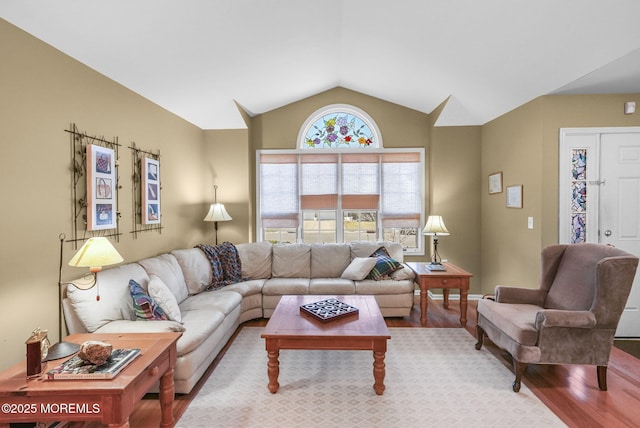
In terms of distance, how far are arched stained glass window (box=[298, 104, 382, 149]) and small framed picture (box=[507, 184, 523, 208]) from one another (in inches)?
83.4

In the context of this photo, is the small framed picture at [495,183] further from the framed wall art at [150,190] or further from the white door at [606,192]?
the framed wall art at [150,190]

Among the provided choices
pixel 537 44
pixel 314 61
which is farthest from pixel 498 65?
pixel 314 61

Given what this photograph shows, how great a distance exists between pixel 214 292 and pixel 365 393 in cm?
203

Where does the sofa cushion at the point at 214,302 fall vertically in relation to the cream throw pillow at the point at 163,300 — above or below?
below

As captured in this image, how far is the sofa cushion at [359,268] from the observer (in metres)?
4.09

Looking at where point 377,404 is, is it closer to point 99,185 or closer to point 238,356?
point 238,356

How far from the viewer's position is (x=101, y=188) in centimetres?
272

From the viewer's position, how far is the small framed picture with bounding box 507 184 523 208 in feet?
12.8

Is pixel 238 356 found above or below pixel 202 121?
below

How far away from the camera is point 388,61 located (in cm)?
388

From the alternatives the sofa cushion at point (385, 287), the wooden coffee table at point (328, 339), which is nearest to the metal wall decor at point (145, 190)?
the wooden coffee table at point (328, 339)

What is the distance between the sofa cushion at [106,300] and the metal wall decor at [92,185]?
0.38 m

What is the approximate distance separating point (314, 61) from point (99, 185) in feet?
9.23

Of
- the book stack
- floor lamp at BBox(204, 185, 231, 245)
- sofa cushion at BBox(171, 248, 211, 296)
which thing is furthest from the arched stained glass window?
the book stack
